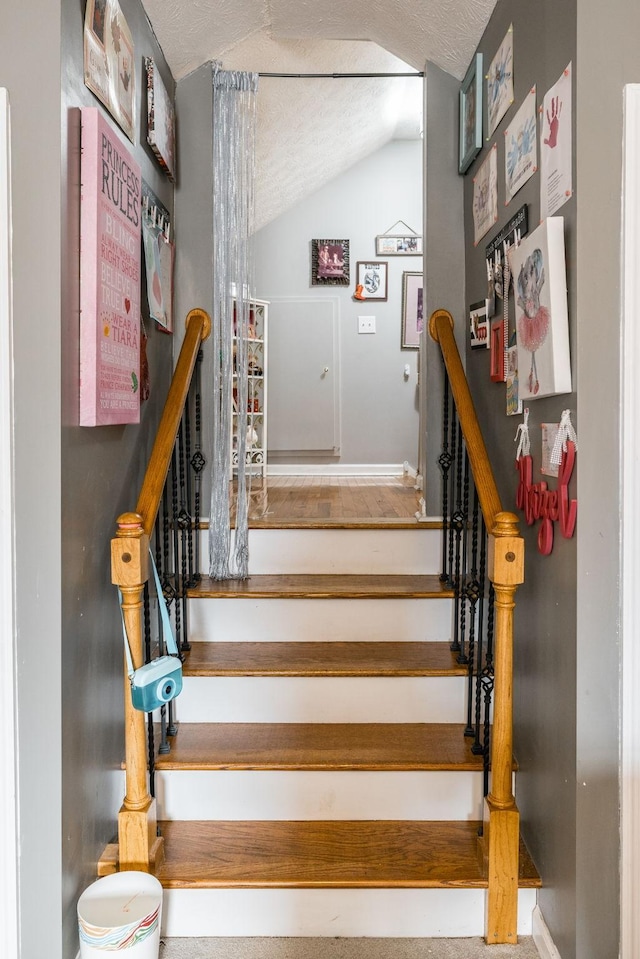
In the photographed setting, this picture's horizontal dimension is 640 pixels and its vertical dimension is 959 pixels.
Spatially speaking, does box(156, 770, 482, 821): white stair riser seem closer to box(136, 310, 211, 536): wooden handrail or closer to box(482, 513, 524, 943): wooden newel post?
box(482, 513, 524, 943): wooden newel post

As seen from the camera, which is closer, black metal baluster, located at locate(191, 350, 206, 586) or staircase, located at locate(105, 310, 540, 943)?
staircase, located at locate(105, 310, 540, 943)

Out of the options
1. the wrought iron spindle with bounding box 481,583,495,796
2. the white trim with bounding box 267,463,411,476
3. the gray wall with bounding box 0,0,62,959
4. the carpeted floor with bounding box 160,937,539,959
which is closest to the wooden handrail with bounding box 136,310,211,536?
the gray wall with bounding box 0,0,62,959

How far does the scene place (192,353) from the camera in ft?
7.90

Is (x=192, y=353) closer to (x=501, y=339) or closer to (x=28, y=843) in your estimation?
(x=501, y=339)

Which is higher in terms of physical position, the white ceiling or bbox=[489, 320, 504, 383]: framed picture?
the white ceiling

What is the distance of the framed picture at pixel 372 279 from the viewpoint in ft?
18.5

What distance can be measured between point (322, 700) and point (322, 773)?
27cm

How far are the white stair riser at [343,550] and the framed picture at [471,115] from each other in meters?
1.38

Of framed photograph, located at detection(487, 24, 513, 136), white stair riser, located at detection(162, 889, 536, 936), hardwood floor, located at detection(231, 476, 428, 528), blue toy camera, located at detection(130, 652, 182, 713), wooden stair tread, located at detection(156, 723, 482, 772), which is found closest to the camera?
A: blue toy camera, located at detection(130, 652, 182, 713)

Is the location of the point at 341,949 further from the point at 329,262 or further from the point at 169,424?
the point at 329,262

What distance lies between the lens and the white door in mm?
5645

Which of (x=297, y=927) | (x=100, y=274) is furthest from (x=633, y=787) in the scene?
(x=100, y=274)

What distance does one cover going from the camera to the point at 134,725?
168 cm

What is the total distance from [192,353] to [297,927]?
1736 millimetres
